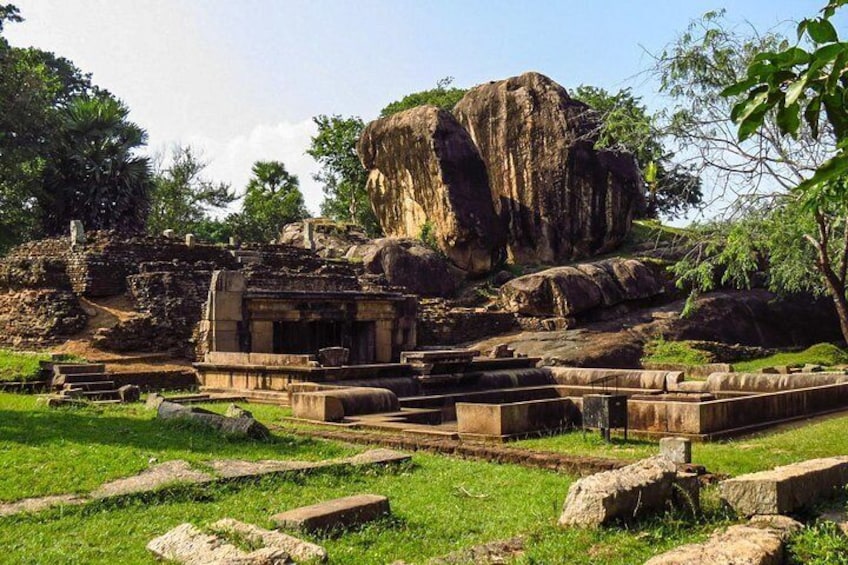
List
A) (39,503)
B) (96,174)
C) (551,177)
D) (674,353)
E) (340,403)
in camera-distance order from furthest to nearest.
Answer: (551,177) → (96,174) → (674,353) → (340,403) → (39,503)

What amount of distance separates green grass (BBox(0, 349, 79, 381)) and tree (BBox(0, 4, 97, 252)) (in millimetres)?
15222

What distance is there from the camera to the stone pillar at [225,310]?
19969 millimetres

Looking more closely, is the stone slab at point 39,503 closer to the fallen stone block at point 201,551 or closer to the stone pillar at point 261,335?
the fallen stone block at point 201,551

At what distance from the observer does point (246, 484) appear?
24.8ft

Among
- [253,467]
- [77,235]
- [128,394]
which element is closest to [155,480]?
[253,467]

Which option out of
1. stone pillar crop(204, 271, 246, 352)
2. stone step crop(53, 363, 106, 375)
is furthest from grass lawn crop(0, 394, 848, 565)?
stone pillar crop(204, 271, 246, 352)

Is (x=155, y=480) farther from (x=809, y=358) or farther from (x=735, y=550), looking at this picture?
(x=809, y=358)

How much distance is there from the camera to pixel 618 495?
238 inches

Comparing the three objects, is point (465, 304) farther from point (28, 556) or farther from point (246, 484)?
point (28, 556)

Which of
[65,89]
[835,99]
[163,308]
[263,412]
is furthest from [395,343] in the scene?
[65,89]

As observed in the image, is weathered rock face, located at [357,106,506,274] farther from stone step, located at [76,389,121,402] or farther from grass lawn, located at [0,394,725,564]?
grass lawn, located at [0,394,725,564]

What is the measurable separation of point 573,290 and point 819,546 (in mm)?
25680

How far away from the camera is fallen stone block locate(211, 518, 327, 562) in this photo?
520cm

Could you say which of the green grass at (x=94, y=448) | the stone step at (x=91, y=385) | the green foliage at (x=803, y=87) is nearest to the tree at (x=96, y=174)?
the stone step at (x=91, y=385)
